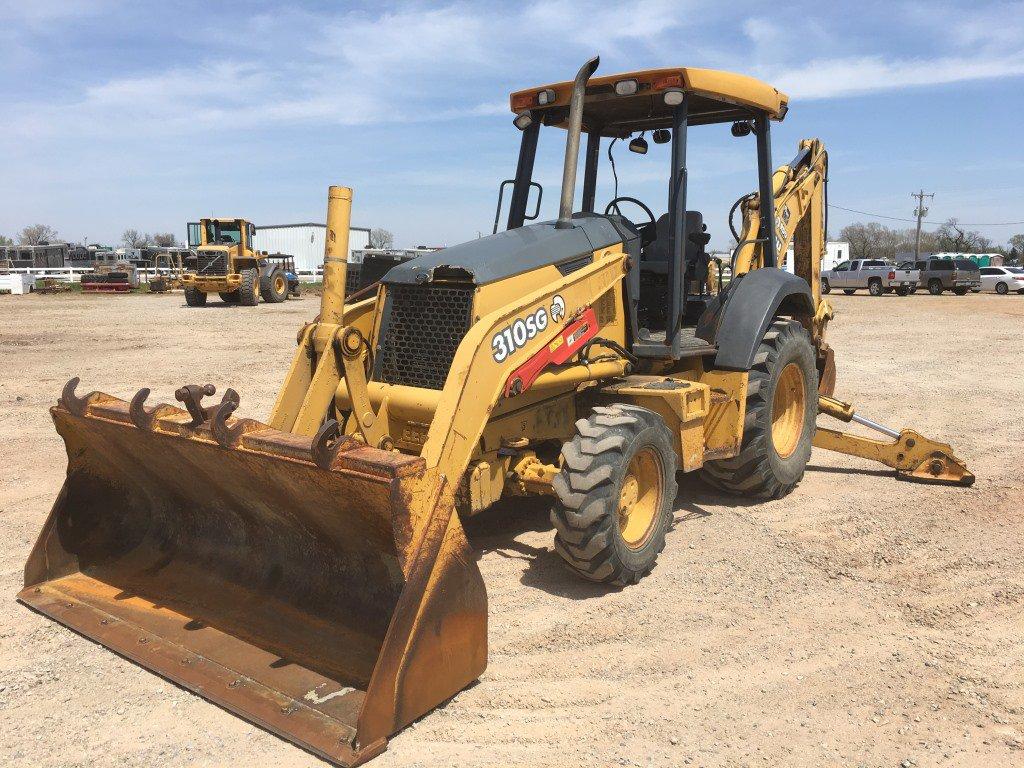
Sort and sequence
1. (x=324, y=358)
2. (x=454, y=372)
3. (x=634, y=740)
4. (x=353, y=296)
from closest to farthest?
(x=634, y=740) < (x=454, y=372) < (x=324, y=358) < (x=353, y=296)

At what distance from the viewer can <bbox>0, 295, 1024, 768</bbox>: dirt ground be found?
3.24 meters

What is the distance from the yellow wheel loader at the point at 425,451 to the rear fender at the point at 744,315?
20mm

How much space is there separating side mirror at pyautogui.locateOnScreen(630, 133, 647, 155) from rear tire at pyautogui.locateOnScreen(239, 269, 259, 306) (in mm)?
21529

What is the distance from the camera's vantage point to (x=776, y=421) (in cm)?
678

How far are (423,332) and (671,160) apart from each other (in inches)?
79.2

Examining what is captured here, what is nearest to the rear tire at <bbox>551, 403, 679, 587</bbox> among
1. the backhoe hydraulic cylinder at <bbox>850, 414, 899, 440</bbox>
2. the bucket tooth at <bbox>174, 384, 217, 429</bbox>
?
the bucket tooth at <bbox>174, 384, 217, 429</bbox>

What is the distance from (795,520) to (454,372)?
121 inches

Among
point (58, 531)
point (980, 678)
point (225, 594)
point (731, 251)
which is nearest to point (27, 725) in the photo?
point (225, 594)

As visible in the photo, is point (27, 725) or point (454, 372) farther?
point (454, 372)

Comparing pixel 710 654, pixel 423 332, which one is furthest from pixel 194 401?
pixel 710 654

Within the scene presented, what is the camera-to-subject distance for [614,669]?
3809mm

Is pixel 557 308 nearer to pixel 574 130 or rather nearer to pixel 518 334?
pixel 518 334

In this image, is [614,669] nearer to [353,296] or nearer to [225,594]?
[225,594]

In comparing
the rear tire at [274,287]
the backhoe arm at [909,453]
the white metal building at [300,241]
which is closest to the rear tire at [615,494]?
the backhoe arm at [909,453]
